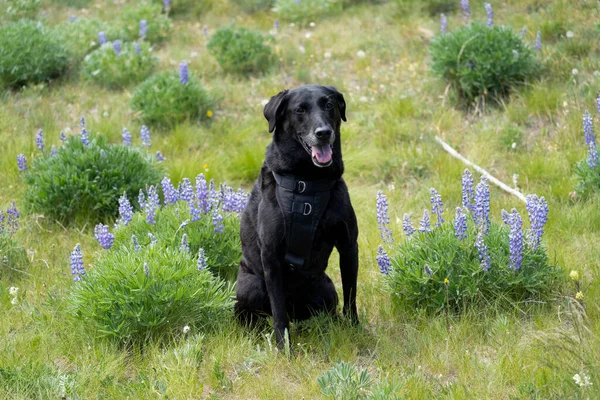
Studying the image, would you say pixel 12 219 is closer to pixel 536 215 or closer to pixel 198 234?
pixel 198 234

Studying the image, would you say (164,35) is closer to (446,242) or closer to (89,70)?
(89,70)

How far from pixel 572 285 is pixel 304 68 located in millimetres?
5772

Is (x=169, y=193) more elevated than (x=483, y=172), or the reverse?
(x=169, y=193)

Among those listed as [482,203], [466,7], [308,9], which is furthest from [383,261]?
[308,9]

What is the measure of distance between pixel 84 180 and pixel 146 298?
2.53 meters

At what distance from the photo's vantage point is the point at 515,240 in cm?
457

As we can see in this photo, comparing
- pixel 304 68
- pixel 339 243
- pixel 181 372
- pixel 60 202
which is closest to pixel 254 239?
pixel 339 243

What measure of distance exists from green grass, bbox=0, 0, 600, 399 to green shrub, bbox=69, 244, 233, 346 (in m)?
0.13

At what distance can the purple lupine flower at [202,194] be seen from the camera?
5336 mm

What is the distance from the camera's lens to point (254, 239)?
4.67 m

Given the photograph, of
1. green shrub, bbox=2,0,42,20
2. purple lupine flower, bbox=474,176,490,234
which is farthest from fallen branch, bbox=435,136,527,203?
green shrub, bbox=2,0,42,20

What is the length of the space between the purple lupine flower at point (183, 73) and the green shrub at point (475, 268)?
15.0ft

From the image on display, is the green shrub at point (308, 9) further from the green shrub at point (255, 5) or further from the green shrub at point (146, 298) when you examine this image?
the green shrub at point (146, 298)

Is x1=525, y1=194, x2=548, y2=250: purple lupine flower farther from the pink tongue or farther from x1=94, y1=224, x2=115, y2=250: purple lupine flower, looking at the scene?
x1=94, y1=224, x2=115, y2=250: purple lupine flower
